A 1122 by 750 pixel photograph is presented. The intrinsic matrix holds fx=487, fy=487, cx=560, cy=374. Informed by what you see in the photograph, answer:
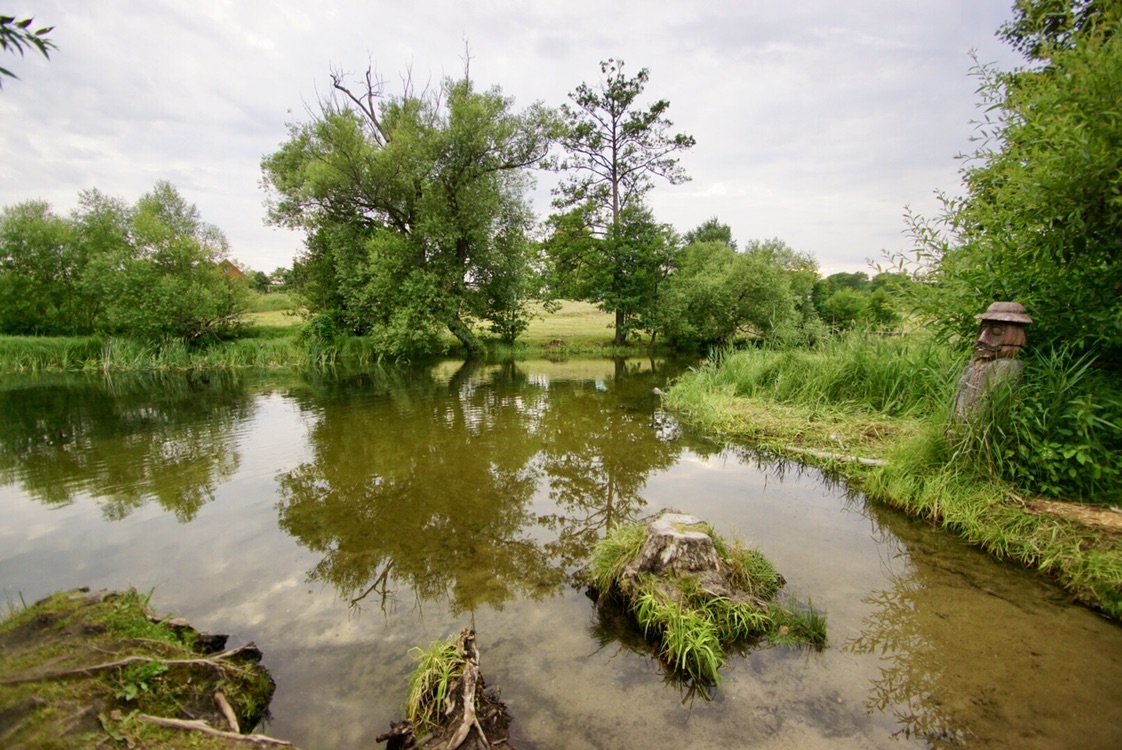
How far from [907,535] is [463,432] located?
7331 millimetres

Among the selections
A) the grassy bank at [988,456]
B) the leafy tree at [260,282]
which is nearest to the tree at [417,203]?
the grassy bank at [988,456]

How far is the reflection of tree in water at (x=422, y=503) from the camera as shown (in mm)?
4527

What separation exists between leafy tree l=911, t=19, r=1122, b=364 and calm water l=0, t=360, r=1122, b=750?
2.79 m

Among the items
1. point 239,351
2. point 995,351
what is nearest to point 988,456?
point 995,351

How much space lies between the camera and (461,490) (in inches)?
264

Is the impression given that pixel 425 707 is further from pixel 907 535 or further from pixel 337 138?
pixel 337 138

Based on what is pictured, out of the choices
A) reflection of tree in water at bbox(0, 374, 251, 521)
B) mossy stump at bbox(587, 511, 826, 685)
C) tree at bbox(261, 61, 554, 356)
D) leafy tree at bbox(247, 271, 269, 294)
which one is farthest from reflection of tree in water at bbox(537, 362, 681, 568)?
leafy tree at bbox(247, 271, 269, 294)

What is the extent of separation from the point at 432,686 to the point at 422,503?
137 inches

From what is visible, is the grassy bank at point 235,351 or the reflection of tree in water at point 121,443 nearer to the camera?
the reflection of tree in water at point 121,443

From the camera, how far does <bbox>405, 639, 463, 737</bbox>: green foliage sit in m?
2.76

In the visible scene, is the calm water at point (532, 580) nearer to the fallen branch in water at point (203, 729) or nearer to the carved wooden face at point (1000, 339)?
the fallen branch in water at point (203, 729)

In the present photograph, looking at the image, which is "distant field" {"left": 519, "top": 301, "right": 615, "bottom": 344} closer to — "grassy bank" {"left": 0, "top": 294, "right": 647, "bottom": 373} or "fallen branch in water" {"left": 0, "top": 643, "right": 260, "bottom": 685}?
"grassy bank" {"left": 0, "top": 294, "right": 647, "bottom": 373}

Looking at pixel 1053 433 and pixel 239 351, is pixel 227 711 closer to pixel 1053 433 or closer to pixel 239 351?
pixel 1053 433

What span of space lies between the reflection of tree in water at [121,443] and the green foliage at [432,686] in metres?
4.62
